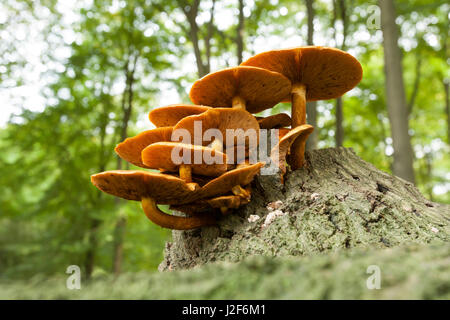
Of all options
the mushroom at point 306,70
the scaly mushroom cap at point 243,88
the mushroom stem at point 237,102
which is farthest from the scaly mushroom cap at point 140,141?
the mushroom at point 306,70

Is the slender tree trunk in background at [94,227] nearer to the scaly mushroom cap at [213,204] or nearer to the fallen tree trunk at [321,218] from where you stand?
the fallen tree trunk at [321,218]

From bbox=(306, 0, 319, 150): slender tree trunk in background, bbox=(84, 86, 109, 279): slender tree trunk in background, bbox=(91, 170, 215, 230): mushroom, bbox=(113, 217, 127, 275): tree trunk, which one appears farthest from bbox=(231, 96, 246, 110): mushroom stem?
bbox=(84, 86, 109, 279): slender tree trunk in background

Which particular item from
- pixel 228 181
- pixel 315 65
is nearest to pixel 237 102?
pixel 315 65

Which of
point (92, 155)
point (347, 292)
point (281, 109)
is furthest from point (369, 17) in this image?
point (347, 292)

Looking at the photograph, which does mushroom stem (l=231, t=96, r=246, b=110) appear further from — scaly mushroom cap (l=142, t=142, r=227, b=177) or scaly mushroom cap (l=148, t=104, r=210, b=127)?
scaly mushroom cap (l=142, t=142, r=227, b=177)

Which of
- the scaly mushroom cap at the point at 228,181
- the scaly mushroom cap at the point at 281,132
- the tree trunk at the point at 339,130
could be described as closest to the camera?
the scaly mushroom cap at the point at 228,181

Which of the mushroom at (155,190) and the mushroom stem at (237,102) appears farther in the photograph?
the mushroom stem at (237,102)

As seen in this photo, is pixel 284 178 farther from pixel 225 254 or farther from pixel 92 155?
pixel 92 155
